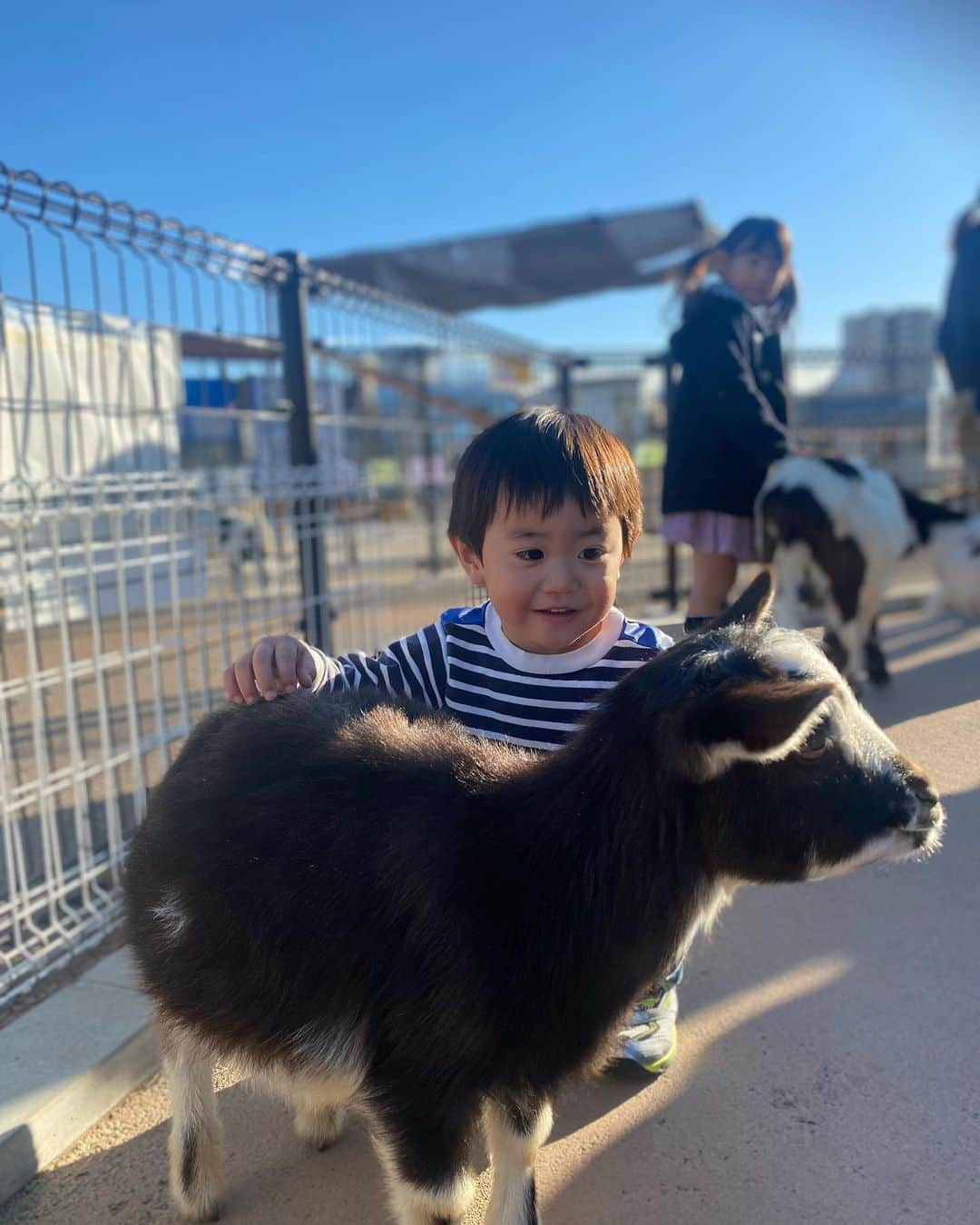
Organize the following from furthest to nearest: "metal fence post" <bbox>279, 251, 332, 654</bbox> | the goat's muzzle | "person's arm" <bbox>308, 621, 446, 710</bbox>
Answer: "metal fence post" <bbox>279, 251, 332, 654</bbox> → "person's arm" <bbox>308, 621, 446, 710</bbox> → the goat's muzzle

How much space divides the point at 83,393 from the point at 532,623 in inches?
96.4

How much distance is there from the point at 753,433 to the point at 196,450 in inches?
205

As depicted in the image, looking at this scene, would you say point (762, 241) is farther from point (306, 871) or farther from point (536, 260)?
point (536, 260)

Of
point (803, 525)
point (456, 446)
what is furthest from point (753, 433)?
point (456, 446)

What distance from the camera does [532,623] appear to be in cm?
201

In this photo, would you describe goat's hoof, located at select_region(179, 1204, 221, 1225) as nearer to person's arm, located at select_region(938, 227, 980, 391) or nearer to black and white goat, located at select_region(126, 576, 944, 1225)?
black and white goat, located at select_region(126, 576, 944, 1225)

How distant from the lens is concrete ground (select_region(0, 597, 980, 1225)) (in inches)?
71.5

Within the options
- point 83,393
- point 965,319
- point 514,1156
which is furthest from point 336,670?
point 965,319

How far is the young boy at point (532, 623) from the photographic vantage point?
193 centimetres

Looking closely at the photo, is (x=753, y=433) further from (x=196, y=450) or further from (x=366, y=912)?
(x=196, y=450)

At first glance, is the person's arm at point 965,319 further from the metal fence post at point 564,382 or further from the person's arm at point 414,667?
the person's arm at point 414,667

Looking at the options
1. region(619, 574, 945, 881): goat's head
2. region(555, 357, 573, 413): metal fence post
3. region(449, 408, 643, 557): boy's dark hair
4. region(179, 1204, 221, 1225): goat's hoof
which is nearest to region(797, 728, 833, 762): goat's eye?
region(619, 574, 945, 881): goat's head

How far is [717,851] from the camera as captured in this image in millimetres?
1556

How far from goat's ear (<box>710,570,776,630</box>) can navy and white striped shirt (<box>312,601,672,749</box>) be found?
35 centimetres
